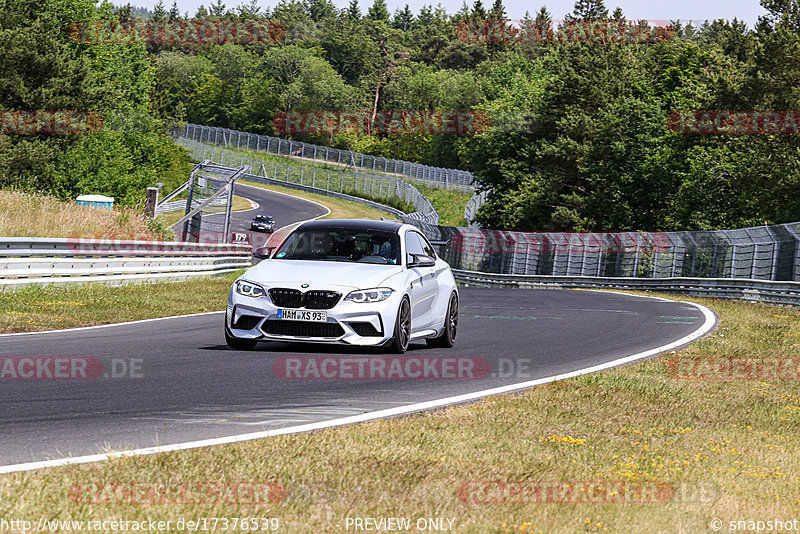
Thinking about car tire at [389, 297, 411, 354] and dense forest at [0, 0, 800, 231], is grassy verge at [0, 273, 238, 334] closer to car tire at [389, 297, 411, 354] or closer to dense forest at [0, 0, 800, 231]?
car tire at [389, 297, 411, 354]

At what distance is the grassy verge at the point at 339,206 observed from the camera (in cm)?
8773

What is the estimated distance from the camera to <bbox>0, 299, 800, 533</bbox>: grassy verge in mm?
4703

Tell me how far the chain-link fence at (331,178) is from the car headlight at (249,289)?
246 feet

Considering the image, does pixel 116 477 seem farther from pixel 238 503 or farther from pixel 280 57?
pixel 280 57

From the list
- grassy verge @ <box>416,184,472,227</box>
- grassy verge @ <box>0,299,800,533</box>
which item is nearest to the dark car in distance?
grassy verge @ <box>416,184,472,227</box>

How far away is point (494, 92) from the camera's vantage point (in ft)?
408

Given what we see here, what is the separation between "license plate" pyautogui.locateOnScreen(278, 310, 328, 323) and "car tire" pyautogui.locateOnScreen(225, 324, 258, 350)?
0.62 m

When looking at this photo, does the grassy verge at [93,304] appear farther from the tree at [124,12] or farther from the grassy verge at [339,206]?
the tree at [124,12]

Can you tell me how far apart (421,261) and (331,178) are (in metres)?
91.4

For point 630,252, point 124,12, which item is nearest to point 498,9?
point 124,12

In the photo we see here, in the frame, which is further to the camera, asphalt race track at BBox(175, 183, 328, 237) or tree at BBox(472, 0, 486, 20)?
tree at BBox(472, 0, 486, 20)

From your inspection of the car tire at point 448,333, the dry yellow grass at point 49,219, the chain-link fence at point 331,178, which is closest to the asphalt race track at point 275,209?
the chain-link fence at point 331,178

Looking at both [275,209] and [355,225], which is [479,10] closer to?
[275,209]

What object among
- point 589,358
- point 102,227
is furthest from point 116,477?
point 102,227
